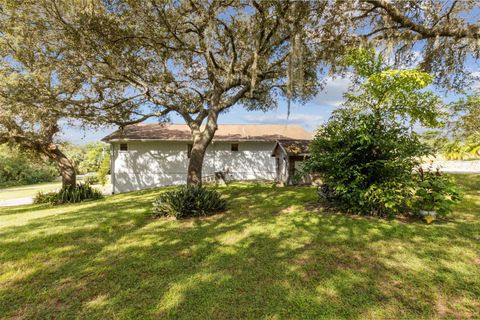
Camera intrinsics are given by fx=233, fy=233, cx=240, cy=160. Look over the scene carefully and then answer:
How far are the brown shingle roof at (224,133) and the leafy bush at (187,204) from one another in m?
7.76

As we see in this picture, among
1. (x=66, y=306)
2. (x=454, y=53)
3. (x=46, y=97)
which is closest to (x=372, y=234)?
(x=66, y=306)

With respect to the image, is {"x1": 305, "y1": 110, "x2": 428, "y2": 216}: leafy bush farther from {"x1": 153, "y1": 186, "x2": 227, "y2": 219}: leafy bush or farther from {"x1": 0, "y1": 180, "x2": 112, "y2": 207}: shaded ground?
{"x1": 0, "y1": 180, "x2": 112, "y2": 207}: shaded ground

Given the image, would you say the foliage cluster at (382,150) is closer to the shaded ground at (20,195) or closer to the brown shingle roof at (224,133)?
the brown shingle roof at (224,133)

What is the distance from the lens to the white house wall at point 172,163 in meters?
15.0

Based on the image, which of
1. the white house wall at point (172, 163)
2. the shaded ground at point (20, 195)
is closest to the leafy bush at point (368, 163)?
the white house wall at point (172, 163)

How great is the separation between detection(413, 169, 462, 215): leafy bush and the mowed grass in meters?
0.42

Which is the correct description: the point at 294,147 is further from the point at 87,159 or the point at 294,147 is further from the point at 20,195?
the point at 87,159

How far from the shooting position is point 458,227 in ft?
17.0

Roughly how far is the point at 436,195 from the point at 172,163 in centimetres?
1351

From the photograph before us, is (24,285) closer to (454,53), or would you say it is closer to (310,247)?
(310,247)

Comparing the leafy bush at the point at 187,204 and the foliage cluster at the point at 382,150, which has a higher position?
the foliage cluster at the point at 382,150

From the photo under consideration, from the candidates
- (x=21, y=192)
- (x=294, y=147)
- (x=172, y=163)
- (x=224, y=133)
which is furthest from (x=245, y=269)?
(x=21, y=192)

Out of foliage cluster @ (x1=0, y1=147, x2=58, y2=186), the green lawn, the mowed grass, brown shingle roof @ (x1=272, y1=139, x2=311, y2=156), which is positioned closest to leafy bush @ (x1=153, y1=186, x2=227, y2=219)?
the mowed grass

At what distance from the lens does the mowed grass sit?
2.71 m
